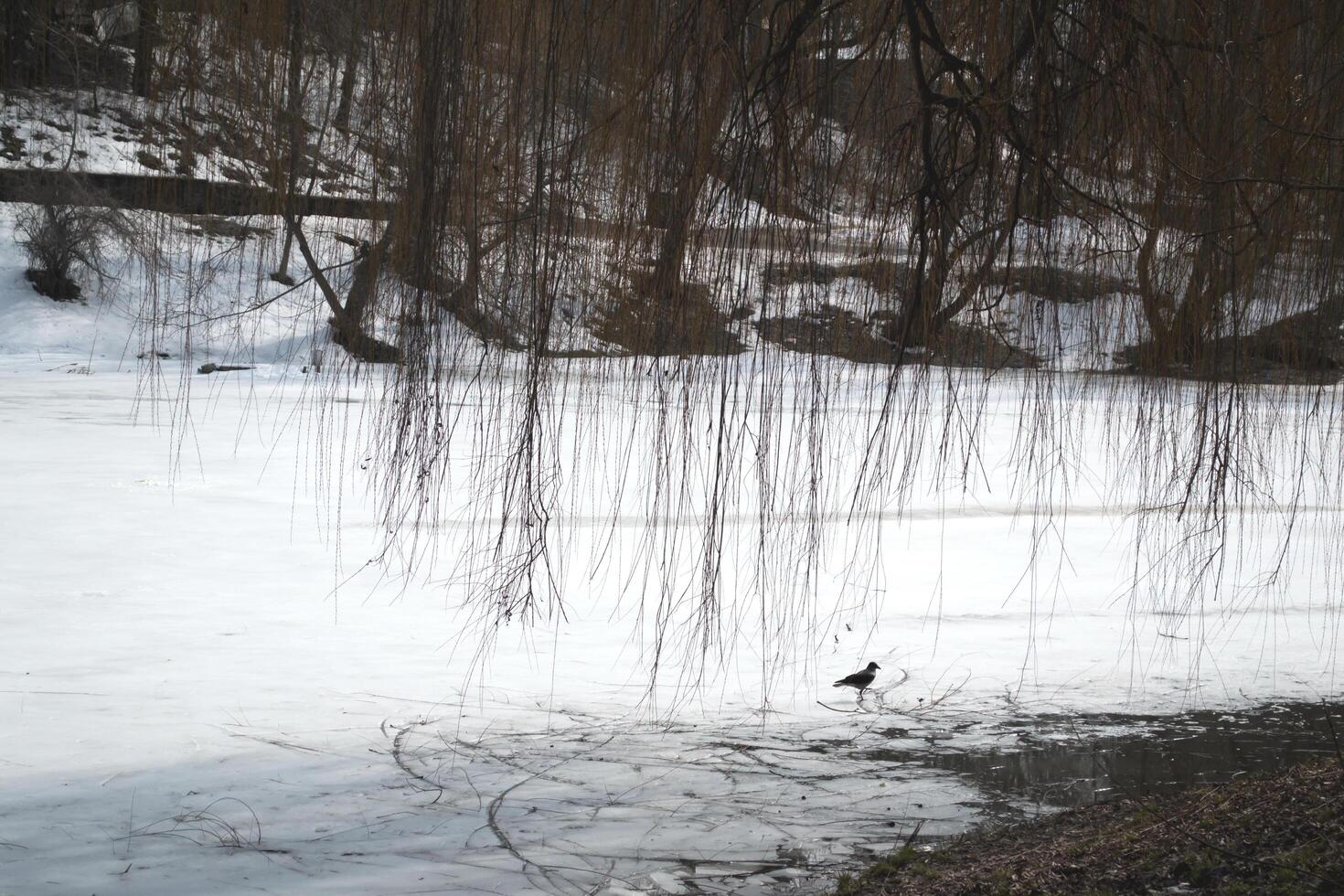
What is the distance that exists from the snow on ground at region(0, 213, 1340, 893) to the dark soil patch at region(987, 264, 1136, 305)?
21cm

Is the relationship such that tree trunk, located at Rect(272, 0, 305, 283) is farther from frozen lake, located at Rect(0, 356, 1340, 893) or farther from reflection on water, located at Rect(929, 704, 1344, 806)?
reflection on water, located at Rect(929, 704, 1344, 806)

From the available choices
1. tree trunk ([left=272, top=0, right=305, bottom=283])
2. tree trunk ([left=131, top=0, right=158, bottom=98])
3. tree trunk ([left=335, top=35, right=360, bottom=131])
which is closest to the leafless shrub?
tree trunk ([left=131, top=0, right=158, bottom=98])

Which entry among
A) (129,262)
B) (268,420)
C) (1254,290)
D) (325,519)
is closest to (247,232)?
(129,262)

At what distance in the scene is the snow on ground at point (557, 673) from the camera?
2.37 meters

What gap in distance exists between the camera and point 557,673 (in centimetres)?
366

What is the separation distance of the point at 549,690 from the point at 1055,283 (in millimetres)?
1922

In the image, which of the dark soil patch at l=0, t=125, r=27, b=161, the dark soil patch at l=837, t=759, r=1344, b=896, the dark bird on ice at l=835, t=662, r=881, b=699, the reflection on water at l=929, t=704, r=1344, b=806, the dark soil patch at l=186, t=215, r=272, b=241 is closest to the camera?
the dark soil patch at l=837, t=759, r=1344, b=896

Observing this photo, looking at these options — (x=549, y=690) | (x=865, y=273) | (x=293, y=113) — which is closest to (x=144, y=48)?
(x=293, y=113)

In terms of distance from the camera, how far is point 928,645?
410 cm

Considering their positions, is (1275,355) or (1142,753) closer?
(1275,355)

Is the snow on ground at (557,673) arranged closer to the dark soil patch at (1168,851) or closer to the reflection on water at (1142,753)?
the reflection on water at (1142,753)

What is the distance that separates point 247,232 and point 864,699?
2191 millimetres

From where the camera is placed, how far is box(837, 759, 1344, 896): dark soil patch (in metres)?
1.87

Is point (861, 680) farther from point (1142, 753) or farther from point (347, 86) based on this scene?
point (347, 86)
